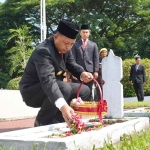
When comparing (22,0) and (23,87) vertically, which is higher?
(22,0)

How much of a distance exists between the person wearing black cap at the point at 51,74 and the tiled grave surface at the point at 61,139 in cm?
32

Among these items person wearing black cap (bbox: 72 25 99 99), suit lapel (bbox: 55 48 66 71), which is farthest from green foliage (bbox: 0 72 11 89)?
suit lapel (bbox: 55 48 66 71)

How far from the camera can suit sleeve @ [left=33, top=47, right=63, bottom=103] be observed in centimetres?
405

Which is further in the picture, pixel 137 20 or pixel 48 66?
pixel 137 20

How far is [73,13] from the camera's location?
33.6m

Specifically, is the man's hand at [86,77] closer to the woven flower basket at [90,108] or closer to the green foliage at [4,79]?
the woven flower basket at [90,108]

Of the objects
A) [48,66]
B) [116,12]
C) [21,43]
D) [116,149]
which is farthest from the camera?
[116,12]

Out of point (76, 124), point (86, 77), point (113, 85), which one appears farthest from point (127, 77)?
point (76, 124)

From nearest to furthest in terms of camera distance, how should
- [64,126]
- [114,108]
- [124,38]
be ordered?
[64,126]
[114,108]
[124,38]

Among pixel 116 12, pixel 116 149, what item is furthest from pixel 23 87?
pixel 116 12

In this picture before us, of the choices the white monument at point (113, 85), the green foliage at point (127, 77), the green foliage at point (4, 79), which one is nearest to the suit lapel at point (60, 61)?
the white monument at point (113, 85)

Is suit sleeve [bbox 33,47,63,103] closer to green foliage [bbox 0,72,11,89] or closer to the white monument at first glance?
the white monument

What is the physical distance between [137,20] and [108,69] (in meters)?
28.1

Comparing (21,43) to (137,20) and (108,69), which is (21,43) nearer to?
(137,20)
